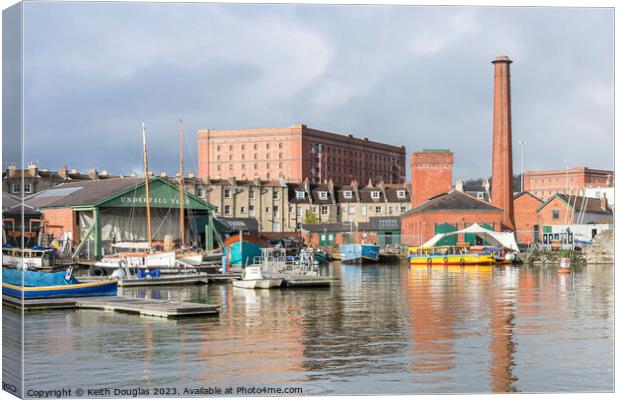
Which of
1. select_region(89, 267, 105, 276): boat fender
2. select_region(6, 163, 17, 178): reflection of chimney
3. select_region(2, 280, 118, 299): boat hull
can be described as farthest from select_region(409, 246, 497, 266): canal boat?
select_region(6, 163, 17, 178): reflection of chimney

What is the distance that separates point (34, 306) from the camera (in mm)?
28172

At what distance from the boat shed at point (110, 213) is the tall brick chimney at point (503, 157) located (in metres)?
31.2

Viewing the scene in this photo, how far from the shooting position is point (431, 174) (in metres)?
95.0

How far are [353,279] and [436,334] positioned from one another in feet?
88.4

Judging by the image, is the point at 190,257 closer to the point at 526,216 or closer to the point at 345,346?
the point at 345,346

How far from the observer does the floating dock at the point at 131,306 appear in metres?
26.1

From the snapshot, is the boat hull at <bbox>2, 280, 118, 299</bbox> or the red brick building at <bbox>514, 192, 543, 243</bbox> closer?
the boat hull at <bbox>2, 280, 118, 299</bbox>

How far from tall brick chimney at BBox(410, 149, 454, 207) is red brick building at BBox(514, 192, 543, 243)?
28.5 ft

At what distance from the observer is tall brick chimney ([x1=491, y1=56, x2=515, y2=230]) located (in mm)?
79562

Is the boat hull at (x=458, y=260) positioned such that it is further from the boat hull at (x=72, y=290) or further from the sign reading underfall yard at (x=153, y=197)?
the boat hull at (x=72, y=290)

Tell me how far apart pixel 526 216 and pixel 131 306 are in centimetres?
6678

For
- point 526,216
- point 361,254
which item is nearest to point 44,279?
point 361,254

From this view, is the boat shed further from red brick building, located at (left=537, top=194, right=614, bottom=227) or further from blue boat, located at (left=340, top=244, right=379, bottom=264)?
red brick building, located at (left=537, top=194, right=614, bottom=227)

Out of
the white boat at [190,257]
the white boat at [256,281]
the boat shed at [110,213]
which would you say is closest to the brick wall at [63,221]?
the boat shed at [110,213]
